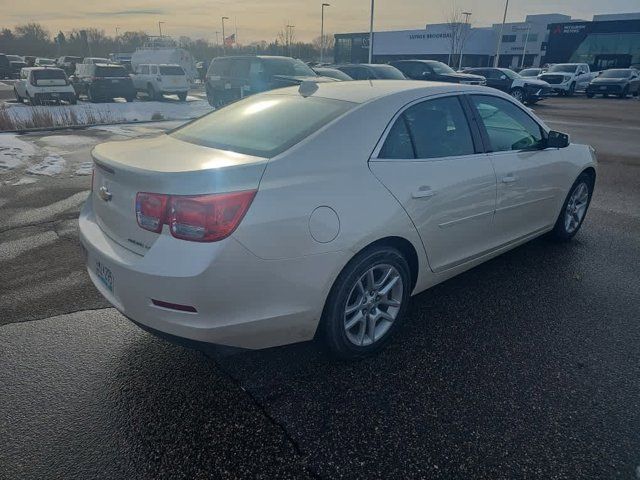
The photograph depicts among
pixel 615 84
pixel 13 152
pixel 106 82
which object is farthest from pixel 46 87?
pixel 615 84

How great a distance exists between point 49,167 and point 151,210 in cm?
681

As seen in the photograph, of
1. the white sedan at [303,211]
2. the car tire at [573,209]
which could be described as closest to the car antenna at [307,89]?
the white sedan at [303,211]

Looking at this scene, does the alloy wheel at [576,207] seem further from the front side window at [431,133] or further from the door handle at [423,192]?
the door handle at [423,192]

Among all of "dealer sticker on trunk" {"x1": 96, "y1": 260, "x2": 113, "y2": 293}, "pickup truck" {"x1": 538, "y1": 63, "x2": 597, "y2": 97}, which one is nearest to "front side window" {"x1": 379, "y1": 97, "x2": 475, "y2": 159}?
"dealer sticker on trunk" {"x1": 96, "y1": 260, "x2": 113, "y2": 293}

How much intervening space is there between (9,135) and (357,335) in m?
11.5

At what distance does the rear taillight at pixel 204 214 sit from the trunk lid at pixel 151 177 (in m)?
0.03

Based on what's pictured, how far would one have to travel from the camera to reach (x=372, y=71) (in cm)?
1686

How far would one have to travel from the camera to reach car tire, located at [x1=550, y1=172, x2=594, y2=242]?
461 centimetres

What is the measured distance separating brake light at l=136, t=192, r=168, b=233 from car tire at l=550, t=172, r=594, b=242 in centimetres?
397

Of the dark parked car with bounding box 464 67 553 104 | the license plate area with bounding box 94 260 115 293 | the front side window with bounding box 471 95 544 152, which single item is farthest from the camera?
the dark parked car with bounding box 464 67 553 104

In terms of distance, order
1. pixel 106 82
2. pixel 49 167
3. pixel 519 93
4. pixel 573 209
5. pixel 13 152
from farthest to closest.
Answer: pixel 519 93
pixel 106 82
pixel 13 152
pixel 49 167
pixel 573 209

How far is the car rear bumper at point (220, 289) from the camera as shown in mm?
2109

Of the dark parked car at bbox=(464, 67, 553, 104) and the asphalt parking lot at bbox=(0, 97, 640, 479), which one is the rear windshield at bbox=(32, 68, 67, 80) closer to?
the asphalt parking lot at bbox=(0, 97, 640, 479)

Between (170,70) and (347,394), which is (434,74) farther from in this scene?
(347,394)
